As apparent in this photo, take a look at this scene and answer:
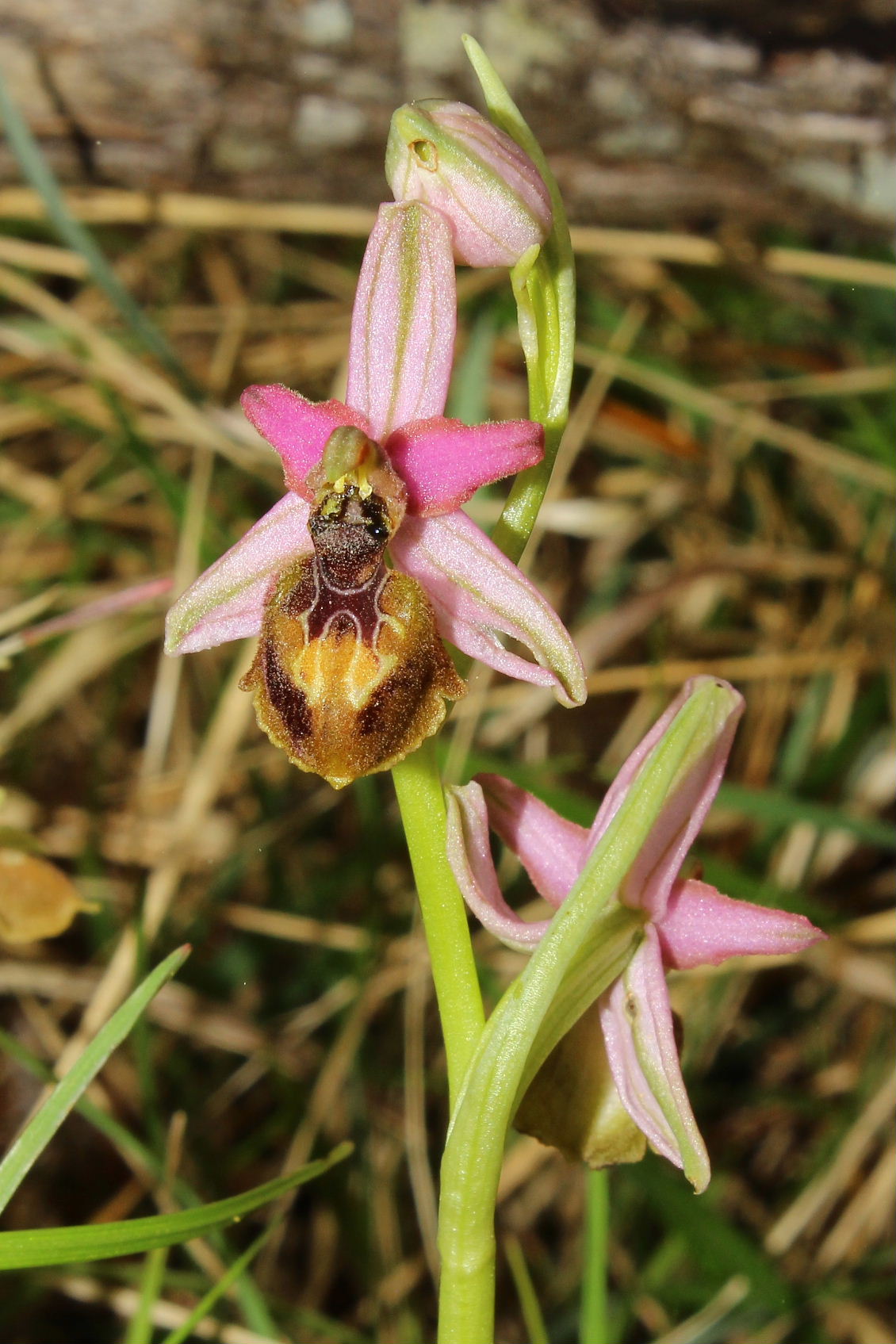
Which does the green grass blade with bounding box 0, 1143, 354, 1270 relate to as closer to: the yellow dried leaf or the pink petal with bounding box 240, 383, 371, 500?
the yellow dried leaf

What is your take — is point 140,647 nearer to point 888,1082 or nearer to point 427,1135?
point 427,1135

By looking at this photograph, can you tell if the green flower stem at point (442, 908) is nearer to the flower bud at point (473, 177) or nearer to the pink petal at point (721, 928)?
the pink petal at point (721, 928)

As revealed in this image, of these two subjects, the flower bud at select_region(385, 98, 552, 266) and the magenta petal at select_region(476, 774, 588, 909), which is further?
the magenta petal at select_region(476, 774, 588, 909)

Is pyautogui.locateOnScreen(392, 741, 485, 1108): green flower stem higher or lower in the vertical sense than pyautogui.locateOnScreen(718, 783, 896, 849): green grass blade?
higher

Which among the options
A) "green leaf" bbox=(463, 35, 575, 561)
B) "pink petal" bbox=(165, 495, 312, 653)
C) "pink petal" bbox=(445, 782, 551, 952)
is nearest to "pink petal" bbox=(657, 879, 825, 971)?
"pink petal" bbox=(445, 782, 551, 952)

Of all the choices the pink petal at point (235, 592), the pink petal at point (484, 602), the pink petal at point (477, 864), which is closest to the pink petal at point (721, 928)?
the pink petal at point (477, 864)

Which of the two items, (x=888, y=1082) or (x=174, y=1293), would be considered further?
(x=888, y=1082)

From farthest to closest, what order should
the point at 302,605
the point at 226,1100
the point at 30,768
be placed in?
the point at 30,768 → the point at 226,1100 → the point at 302,605

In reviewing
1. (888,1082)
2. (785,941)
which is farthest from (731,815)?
(785,941)

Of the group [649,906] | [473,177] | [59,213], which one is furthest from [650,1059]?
[59,213]
